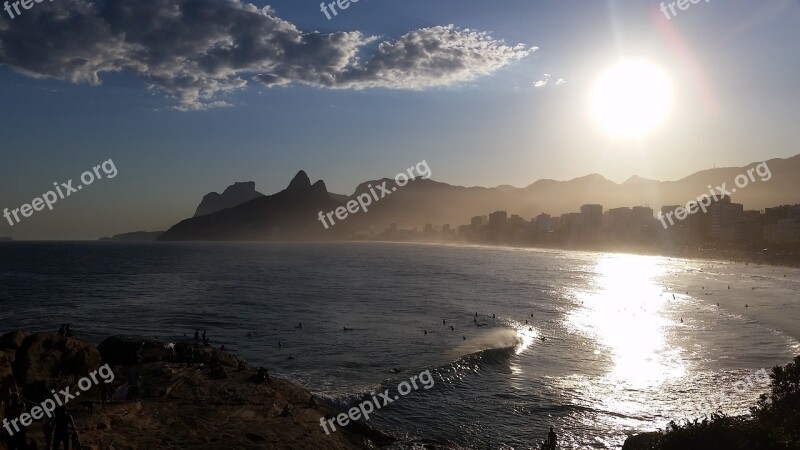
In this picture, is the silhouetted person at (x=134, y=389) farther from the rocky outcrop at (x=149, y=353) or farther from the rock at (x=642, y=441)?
the rock at (x=642, y=441)

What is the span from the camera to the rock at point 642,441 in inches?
785

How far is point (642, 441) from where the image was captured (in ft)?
68.7

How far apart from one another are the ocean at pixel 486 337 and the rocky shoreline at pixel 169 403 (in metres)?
5.20

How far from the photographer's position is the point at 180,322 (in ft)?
178

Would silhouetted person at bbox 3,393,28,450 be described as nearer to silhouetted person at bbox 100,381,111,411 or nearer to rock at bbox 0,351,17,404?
rock at bbox 0,351,17,404

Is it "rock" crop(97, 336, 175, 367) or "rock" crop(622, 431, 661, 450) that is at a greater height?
"rock" crop(97, 336, 175, 367)

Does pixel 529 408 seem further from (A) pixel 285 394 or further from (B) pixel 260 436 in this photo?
(B) pixel 260 436

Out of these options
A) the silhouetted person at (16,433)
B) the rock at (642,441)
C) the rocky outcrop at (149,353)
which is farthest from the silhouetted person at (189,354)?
the rock at (642,441)

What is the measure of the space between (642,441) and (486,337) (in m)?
27.6

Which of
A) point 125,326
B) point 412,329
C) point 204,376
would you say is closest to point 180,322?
point 125,326

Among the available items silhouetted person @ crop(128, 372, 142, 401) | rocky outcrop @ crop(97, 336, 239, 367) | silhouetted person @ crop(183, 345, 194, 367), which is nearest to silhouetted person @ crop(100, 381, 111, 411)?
silhouetted person @ crop(128, 372, 142, 401)

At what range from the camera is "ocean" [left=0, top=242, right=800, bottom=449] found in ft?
94.7

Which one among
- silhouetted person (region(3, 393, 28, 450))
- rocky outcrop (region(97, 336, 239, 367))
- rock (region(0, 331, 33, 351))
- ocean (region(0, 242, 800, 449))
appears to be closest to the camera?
silhouetted person (region(3, 393, 28, 450))

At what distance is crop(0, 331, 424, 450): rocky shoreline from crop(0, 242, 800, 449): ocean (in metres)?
5.20
